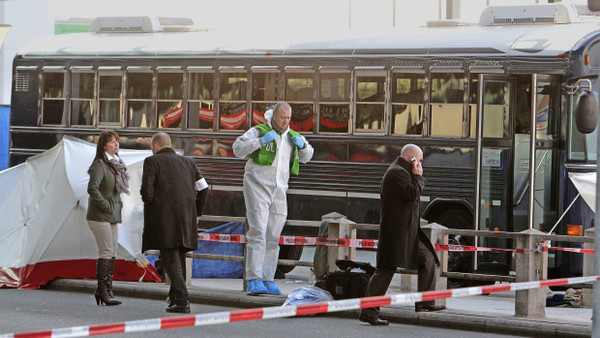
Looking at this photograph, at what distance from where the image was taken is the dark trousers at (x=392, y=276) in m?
11.8

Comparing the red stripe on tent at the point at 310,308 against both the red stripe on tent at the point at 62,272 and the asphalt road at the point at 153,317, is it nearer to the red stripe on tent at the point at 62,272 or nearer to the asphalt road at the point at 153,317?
the asphalt road at the point at 153,317

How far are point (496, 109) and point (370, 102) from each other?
2.04m

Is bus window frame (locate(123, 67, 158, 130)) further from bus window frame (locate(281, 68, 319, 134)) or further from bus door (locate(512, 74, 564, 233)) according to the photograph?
bus door (locate(512, 74, 564, 233))

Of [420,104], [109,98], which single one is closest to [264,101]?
[420,104]

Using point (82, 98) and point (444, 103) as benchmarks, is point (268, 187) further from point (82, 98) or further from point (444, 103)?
point (82, 98)

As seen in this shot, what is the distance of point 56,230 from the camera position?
48.6 feet

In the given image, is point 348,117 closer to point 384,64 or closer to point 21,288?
point 384,64

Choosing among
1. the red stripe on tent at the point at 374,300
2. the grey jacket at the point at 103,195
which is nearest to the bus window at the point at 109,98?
the grey jacket at the point at 103,195

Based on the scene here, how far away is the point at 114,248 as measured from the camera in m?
13.3

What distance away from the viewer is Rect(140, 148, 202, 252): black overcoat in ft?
40.7

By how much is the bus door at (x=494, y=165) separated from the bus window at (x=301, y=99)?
2.76 meters

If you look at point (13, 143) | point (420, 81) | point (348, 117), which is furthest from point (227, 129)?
point (13, 143)

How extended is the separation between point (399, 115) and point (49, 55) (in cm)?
675

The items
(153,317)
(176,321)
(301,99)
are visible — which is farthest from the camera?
(301,99)
